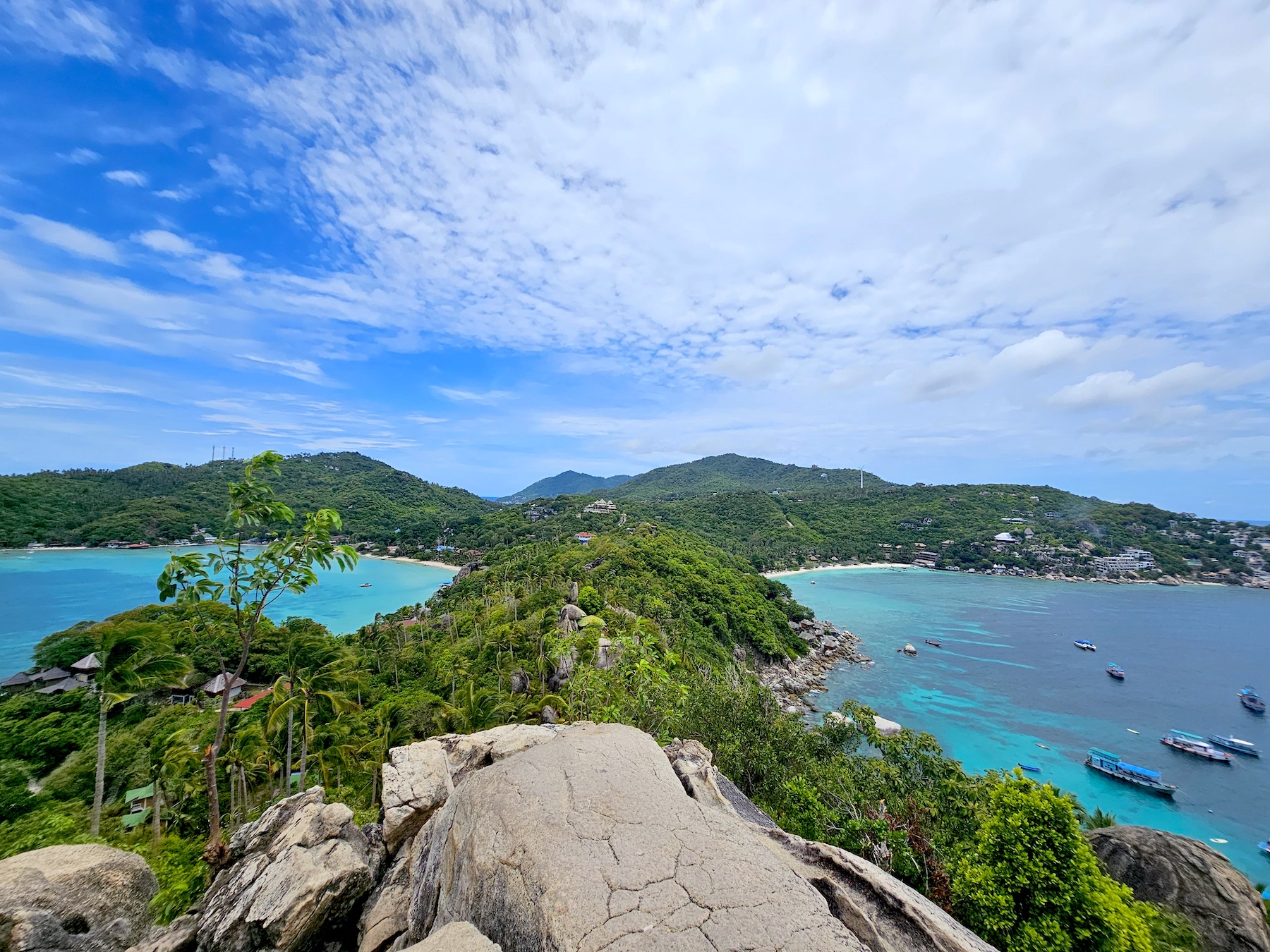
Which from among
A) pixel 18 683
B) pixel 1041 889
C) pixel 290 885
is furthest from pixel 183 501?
pixel 1041 889

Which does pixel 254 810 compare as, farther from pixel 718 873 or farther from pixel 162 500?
pixel 162 500

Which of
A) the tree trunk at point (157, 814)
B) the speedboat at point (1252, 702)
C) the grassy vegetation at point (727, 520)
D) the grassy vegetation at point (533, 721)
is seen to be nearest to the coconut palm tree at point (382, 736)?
the grassy vegetation at point (533, 721)

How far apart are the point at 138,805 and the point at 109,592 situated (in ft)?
236

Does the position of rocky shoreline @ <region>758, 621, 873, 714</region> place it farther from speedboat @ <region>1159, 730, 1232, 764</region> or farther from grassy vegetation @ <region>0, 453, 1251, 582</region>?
grassy vegetation @ <region>0, 453, 1251, 582</region>

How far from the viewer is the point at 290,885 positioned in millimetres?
5453

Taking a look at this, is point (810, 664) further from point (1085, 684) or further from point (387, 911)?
point (387, 911)

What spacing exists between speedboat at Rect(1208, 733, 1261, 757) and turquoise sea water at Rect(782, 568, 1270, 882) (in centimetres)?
65

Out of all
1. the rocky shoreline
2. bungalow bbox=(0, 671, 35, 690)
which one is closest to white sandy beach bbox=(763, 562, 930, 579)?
the rocky shoreline

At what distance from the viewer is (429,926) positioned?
4949 millimetres

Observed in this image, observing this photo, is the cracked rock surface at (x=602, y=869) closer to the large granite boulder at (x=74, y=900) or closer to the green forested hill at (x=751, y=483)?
the large granite boulder at (x=74, y=900)

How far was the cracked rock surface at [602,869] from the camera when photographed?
3.73 m

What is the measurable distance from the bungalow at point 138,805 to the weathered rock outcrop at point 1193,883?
24615 mm

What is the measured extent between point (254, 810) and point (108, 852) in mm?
10871

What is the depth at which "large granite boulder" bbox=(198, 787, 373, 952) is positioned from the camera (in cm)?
520
